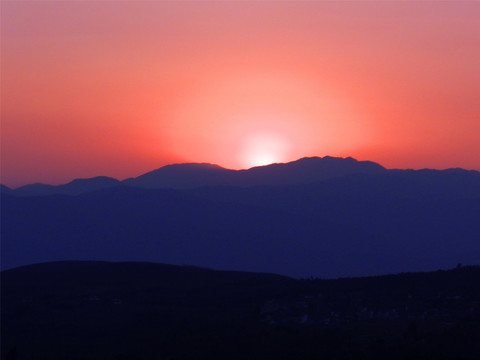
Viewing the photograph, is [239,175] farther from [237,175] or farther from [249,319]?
[249,319]

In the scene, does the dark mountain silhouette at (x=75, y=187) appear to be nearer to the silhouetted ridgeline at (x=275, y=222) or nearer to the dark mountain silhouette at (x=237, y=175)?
the dark mountain silhouette at (x=237, y=175)

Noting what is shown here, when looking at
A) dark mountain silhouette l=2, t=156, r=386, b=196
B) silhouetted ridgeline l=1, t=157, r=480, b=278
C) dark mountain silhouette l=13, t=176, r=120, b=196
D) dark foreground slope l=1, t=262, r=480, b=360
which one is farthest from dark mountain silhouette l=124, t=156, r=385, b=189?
dark foreground slope l=1, t=262, r=480, b=360

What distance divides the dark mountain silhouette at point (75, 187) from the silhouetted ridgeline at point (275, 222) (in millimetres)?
16720

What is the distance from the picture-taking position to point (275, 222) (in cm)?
13862

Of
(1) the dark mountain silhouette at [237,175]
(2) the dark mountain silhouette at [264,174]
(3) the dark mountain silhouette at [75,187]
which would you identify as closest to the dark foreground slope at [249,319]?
(2) the dark mountain silhouette at [264,174]

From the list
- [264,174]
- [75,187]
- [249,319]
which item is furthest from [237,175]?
[249,319]

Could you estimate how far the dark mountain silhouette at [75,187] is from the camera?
180250mm

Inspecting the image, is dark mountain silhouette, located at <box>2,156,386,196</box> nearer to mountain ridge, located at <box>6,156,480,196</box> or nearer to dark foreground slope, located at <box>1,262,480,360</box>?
mountain ridge, located at <box>6,156,480,196</box>

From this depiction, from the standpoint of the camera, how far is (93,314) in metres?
34.5

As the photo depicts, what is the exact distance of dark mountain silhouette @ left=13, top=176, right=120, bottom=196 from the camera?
591ft

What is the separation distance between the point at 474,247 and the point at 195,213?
51893 mm

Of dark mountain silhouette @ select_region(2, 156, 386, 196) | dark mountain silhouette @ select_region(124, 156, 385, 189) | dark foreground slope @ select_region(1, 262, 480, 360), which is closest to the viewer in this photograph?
dark foreground slope @ select_region(1, 262, 480, 360)

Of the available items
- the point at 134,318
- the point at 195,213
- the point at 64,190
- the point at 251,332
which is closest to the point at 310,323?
the point at 251,332

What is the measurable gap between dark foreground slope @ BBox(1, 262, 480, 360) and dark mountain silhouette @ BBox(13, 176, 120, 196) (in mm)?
140339
